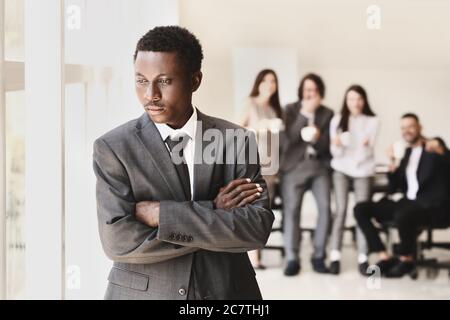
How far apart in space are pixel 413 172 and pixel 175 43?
54.6 inches

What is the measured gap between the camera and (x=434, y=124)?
238 cm

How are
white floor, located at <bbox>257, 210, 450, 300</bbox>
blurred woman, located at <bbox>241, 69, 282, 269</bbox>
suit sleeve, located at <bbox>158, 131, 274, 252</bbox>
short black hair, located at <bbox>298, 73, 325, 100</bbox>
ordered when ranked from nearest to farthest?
suit sleeve, located at <bbox>158, 131, 274, 252</bbox>
blurred woman, located at <bbox>241, 69, 282, 269</bbox>
white floor, located at <bbox>257, 210, 450, 300</bbox>
short black hair, located at <bbox>298, 73, 325, 100</bbox>

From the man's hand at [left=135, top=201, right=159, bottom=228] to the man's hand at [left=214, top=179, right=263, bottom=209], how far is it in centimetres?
13

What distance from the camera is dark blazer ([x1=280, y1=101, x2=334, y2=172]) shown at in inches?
86.7

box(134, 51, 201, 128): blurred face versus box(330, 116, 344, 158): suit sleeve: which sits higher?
box(134, 51, 201, 128): blurred face

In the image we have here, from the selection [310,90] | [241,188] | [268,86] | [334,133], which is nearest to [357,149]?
[334,133]

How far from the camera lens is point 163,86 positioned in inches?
58.7

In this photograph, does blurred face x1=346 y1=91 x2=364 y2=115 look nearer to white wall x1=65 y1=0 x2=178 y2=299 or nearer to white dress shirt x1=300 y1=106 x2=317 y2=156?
white dress shirt x1=300 y1=106 x2=317 y2=156

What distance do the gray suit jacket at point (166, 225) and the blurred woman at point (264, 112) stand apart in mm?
276

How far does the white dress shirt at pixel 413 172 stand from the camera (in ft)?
8.36

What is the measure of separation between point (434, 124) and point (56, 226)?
139cm

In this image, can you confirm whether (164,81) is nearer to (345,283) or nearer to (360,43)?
(360,43)

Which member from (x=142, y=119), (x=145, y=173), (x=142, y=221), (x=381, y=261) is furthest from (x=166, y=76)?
(x=381, y=261)

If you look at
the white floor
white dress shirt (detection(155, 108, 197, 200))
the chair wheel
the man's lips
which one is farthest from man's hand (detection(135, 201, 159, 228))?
the chair wheel
